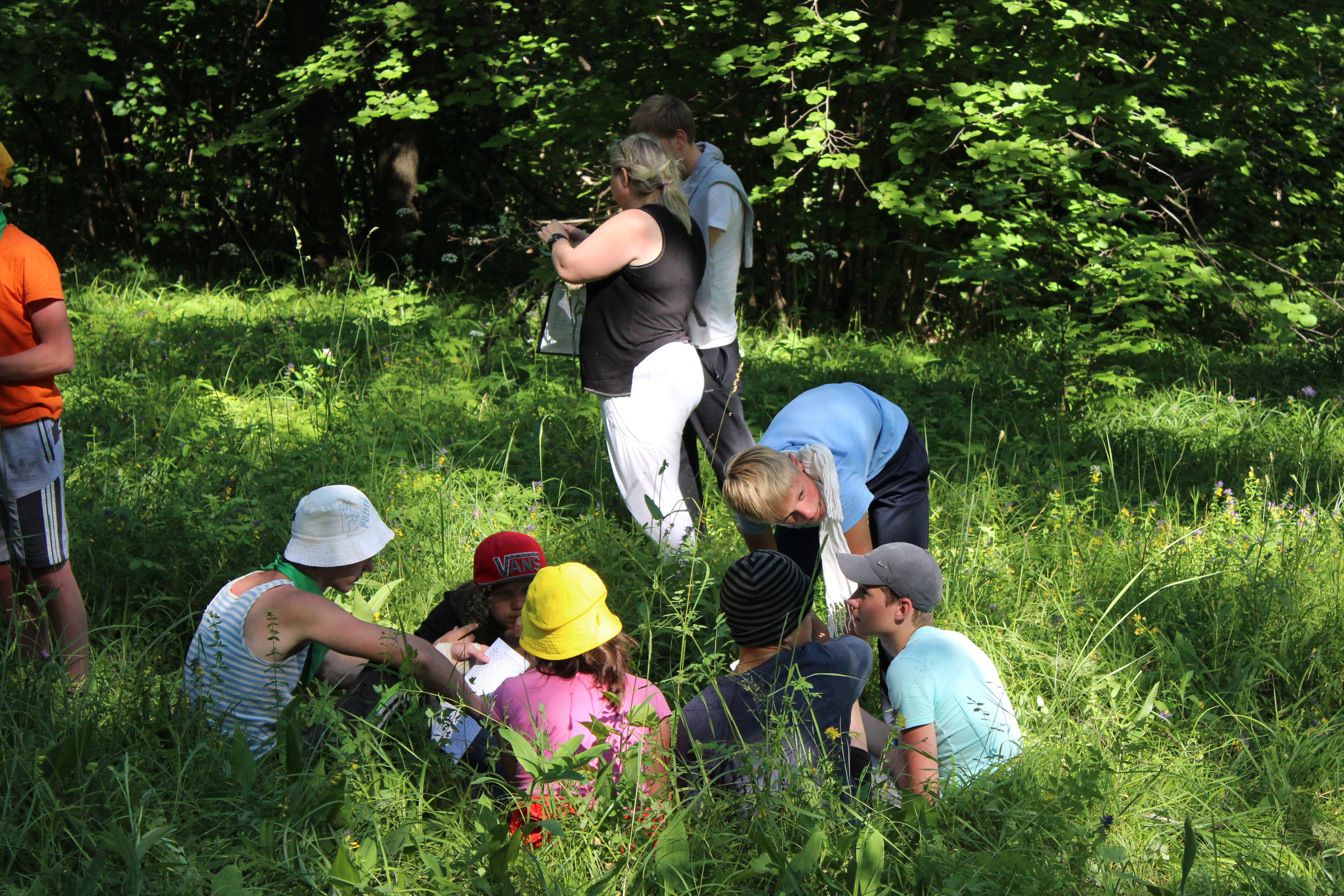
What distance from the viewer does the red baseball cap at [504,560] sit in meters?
2.90

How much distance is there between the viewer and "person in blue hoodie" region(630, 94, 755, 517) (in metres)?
3.68

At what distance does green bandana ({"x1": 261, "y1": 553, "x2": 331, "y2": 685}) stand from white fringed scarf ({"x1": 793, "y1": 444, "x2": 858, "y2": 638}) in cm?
135

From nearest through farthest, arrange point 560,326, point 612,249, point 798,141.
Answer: point 612,249
point 560,326
point 798,141

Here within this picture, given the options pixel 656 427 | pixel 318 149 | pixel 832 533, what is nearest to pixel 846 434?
pixel 832 533

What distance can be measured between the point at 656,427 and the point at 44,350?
1.85 m

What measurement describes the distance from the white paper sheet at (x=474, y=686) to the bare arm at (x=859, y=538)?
40.9 inches

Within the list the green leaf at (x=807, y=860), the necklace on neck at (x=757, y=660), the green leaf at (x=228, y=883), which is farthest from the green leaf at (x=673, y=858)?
the green leaf at (x=228, y=883)

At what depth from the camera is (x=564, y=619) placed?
2250 millimetres

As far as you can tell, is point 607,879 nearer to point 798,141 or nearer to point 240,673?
point 240,673

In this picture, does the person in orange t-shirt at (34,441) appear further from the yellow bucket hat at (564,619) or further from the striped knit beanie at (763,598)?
the striped knit beanie at (763,598)

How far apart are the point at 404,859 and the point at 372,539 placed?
795 millimetres

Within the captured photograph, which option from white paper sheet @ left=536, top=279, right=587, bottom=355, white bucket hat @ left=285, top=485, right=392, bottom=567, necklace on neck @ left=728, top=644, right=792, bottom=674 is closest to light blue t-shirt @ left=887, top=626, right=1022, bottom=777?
necklace on neck @ left=728, top=644, right=792, bottom=674

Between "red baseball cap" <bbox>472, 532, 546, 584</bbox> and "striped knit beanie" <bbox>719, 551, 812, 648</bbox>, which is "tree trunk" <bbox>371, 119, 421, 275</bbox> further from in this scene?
"striped knit beanie" <bbox>719, 551, 812, 648</bbox>

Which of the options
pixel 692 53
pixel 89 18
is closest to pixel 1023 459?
pixel 692 53
